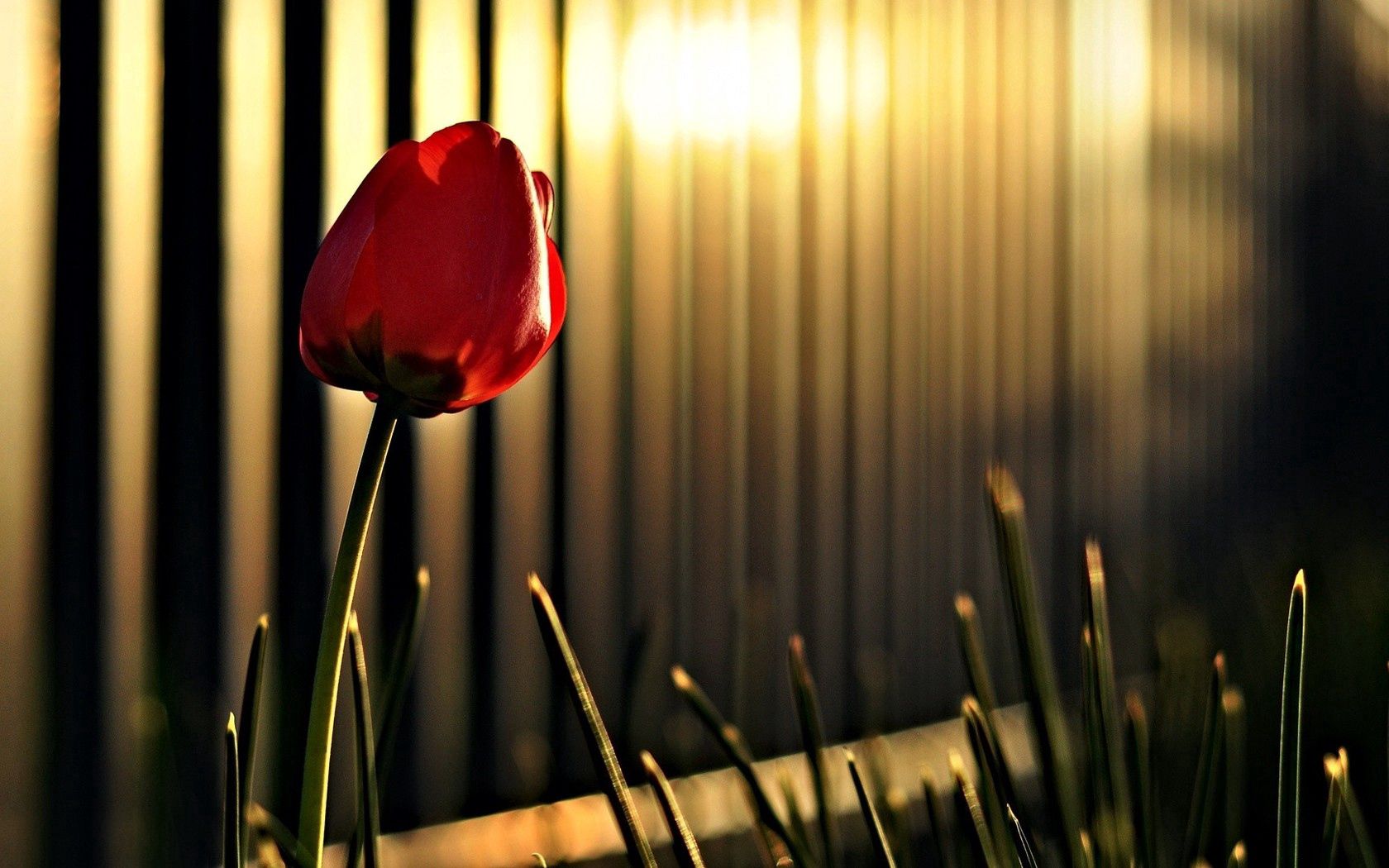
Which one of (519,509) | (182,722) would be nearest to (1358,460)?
(519,509)

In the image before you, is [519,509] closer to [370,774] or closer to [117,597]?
Result: [117,597]

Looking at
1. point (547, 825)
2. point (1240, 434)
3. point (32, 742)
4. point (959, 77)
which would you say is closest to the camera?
point (547, 825)

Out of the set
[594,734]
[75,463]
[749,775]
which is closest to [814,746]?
[749,775]

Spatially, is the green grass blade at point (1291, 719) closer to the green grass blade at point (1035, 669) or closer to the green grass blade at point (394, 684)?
the green grass blade at point (1035, 669)

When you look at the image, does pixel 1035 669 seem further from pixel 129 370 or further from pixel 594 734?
pixel 129 370

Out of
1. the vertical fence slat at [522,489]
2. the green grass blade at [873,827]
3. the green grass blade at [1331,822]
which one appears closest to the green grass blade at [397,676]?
the green grass blade at [873,827]
